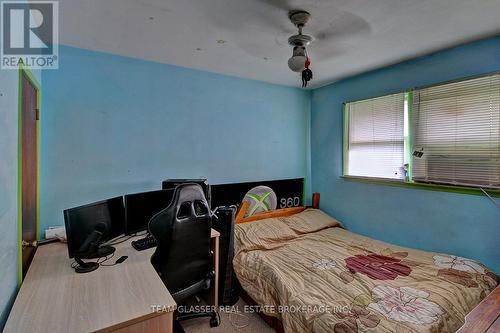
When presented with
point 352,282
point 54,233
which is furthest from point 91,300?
point 352,282

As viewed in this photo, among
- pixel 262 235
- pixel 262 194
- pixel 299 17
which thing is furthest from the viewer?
pixel 262 194

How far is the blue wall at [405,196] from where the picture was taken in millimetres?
2090

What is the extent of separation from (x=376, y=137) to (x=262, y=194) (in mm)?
1551

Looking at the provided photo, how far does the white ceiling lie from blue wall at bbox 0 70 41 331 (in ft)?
2.53

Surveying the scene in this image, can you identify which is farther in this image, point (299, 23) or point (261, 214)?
point (261, 214)

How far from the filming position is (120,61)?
237 centimetres

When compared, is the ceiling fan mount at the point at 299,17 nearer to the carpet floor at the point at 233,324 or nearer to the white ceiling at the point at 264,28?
the white ceiling at the point at 264,28

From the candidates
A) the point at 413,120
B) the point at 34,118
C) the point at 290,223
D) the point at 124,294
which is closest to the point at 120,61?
the point at 34,118

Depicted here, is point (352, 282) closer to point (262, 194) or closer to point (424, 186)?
point (424, 186)

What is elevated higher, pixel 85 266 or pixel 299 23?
pixel 299 23

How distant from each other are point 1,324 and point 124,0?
1.78 metres

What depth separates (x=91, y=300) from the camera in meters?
1.18

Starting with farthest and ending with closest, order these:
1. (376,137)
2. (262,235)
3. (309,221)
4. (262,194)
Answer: (262,194) < (309,221) < (376,137) < (262,235)

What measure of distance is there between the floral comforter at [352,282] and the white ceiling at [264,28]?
1.86m
